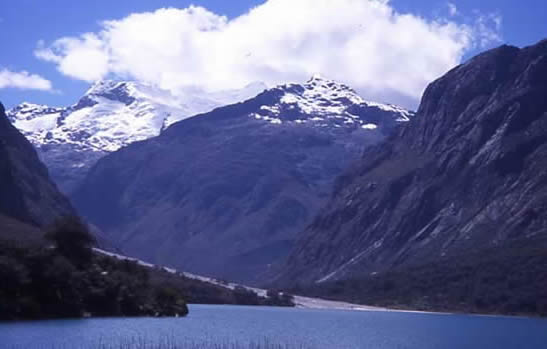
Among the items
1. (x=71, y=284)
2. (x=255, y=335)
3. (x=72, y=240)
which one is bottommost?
(x=255, y=335)

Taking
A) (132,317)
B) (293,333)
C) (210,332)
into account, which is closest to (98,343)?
(210,332)

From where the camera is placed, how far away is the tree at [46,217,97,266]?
156875mm

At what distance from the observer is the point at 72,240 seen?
158000 millimetres

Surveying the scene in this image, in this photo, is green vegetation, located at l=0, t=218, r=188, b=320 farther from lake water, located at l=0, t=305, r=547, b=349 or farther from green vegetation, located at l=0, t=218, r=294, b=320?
lake water, located at l=0, t=305, r=547, b=349

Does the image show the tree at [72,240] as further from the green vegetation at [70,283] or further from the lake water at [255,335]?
the lake water at [255,335]

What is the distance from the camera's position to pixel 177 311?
177 meters

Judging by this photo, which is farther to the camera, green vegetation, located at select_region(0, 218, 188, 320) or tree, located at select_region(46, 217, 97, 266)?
tree, located at select_region(46, 217, 97, 266)

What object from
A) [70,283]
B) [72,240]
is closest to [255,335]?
[70,283]

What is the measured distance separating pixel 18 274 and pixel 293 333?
37.2 m

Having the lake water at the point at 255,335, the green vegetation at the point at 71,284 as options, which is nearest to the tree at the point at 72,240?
the green vegetation at the point at 71,284

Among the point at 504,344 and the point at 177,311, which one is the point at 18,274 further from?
the point at 504,344

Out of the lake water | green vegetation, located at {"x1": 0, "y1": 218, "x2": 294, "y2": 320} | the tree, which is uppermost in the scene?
the tree

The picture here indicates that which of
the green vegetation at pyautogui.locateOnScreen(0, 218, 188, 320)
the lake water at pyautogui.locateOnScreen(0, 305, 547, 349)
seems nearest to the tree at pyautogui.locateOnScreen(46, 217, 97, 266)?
the green vegetation at pyautogui.locateOnScreen(0, 218, 188, 320)

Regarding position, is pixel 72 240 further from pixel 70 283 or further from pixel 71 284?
pixel 70 283
